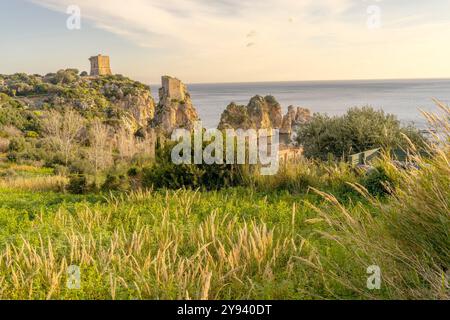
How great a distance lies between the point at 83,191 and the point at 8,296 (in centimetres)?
670

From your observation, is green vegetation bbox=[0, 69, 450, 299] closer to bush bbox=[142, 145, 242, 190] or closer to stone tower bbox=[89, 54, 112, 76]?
bush bbox=[142, 145, 242, 190]

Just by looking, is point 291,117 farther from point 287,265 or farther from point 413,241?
point 413,241

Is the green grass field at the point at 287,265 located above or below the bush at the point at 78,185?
above

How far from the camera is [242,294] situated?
3.19 meters

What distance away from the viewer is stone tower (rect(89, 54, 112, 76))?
49209mm

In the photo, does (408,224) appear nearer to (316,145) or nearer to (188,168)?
(188,168)

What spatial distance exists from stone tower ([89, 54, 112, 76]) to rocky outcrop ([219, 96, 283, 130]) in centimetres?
2059

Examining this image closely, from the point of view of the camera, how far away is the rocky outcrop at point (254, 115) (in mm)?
29875

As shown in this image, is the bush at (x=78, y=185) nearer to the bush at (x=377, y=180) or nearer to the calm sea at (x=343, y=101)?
the bush at (x=377, y=180)

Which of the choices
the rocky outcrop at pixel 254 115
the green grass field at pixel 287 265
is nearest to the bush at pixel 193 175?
the green grass field at pixel 287 265

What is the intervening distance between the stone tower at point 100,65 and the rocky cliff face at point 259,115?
20591 millimetres

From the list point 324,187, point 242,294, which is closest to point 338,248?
point 242,294

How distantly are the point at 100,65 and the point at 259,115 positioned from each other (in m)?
23.3

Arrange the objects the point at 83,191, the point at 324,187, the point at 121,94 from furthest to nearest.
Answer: the point at 121,94 → the point at 83,191 → the point at 324,187
